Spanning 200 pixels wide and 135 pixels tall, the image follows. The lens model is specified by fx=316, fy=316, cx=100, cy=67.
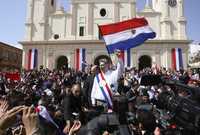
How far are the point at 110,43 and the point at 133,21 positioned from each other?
54.0 inches

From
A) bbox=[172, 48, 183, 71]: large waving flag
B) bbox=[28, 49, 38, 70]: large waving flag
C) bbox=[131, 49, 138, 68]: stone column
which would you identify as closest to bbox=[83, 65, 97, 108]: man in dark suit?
bbox=[172, 48, 183, 71]: large waving flag

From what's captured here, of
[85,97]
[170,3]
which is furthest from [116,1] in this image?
[85,97]

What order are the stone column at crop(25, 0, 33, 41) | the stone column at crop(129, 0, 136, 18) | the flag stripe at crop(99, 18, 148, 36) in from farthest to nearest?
the stone column at crop(129, 0, 136, 18), the stone column at crop(25, 0, 33, 41), the flag stripe at crop(99, 18, 148, 36)

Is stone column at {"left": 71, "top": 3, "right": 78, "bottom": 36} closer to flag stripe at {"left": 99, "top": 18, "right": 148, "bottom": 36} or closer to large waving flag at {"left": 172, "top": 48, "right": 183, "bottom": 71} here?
large waving flag at {"left": 172, "top": 48, "right": 183, "bottom": 71}

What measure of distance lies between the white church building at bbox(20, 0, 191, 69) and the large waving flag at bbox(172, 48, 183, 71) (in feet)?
7.45

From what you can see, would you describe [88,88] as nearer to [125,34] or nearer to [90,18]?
[125,34]

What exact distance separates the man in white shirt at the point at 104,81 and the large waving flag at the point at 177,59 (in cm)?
3192

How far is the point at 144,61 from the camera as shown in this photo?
43.7 m

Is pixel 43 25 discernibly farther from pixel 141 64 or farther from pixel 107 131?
pixel 107 131

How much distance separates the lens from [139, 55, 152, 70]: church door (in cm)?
4328

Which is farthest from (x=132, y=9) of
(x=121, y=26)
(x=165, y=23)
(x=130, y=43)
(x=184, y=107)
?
(x=184, y=107)

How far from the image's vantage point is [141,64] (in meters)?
43.5

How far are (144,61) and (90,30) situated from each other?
8.70 m

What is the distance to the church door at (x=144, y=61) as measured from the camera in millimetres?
43281
